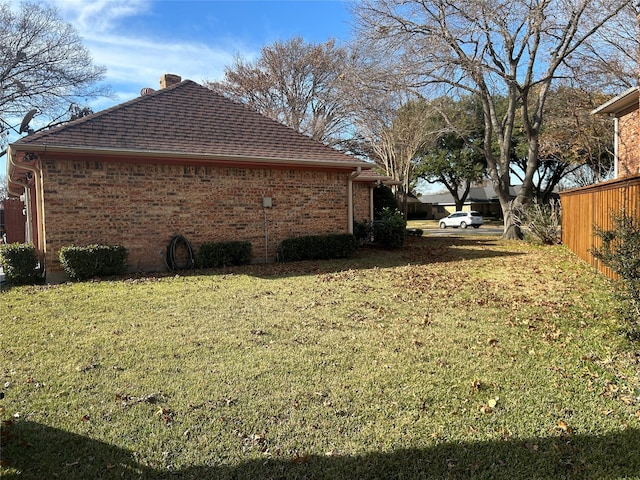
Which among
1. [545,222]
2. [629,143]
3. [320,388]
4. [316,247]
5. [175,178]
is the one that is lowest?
[320,388]

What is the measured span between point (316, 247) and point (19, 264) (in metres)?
6.84

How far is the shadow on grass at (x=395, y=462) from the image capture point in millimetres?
2578

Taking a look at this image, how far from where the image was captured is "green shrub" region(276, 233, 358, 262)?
1160 centimetres

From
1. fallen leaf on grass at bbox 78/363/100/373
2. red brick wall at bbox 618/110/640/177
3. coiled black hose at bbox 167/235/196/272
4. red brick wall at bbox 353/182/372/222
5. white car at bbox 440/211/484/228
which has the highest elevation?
red brick wall at bbox 618/110/640/177

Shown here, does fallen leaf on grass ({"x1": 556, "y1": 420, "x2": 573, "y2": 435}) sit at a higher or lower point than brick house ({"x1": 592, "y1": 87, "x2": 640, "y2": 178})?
lower

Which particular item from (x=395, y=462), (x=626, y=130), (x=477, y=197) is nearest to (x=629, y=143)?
(x=626, y=130)

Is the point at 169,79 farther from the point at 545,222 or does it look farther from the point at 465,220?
the point at 465,220

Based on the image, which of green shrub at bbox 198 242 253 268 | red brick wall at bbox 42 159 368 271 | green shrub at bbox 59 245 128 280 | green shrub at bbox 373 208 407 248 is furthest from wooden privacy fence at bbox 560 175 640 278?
green shrub at bbox 59 245 128 280

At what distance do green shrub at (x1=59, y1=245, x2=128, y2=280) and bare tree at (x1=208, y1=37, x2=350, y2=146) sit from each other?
19.0 metres

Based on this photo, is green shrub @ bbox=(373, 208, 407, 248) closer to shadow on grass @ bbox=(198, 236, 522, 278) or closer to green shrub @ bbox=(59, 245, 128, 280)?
shadow on grass @ bbox=(198, 236, 522, 278)

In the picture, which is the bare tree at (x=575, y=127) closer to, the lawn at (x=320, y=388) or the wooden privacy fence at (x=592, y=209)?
the wooden privacy fence at (x=592, y=209)

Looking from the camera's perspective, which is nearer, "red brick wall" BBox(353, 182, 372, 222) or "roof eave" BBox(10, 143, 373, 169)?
"roof eave" BBox(10, 143, 373, 169)

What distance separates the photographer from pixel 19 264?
29.3 ft

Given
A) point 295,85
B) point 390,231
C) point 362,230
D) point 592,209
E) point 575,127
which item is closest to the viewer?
point 592,209
